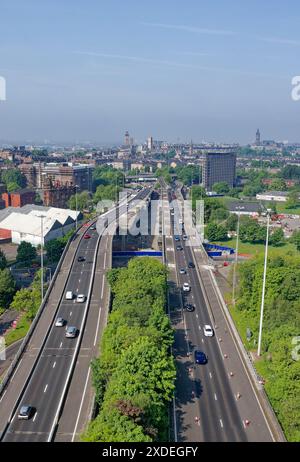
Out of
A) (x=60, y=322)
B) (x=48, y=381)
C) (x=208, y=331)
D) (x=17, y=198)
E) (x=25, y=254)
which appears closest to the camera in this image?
(x=48, y=381)

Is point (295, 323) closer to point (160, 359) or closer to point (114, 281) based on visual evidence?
point (160, 359)

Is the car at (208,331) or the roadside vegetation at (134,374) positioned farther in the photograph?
the car at (208,331)

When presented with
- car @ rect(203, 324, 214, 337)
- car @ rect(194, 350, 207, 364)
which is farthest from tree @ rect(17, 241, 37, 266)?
car @ rect(194, 350, 207, 364)

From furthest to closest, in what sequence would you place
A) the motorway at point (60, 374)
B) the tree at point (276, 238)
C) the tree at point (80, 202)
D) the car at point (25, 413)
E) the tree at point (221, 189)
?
the tree at point (221, 189), the tree at point (80, 202), the tree at point (276, 238), the car at point (25, 413), the motorway at point (60, 374)

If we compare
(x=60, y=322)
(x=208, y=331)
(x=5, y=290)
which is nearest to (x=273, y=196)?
(x=208, y=331)

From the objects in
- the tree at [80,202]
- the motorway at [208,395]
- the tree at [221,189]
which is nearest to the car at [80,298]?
the motorway at [208,395]

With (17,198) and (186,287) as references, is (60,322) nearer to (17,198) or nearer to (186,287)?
(186,287)

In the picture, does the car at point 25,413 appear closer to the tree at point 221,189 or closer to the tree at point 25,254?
the tree at point 25,254
